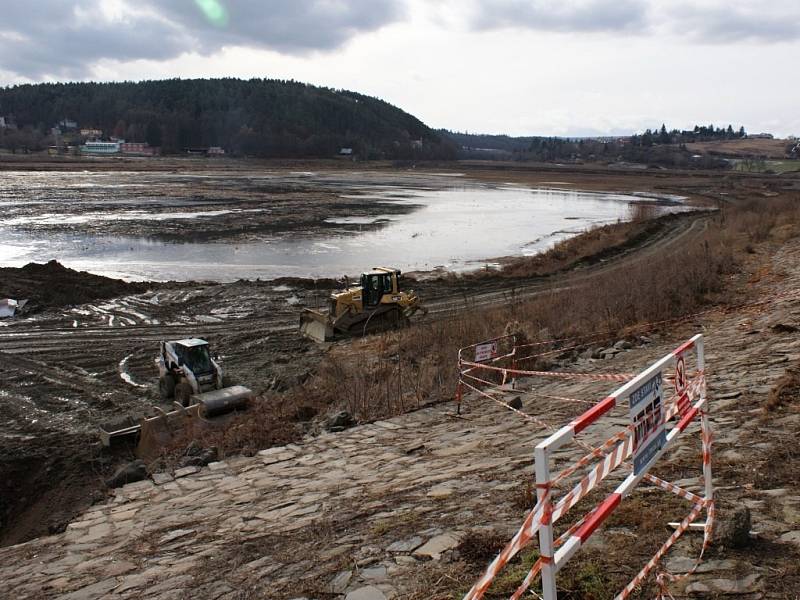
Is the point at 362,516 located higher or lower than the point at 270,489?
higher

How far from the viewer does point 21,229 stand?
49469 mm

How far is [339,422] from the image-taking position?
12.5m

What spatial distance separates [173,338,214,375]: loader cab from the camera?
17.1 metres

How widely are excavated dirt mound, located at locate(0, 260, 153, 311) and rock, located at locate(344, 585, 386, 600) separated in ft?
85.2

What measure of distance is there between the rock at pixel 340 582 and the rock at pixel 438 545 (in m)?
0.64

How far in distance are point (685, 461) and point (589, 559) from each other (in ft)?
8.16

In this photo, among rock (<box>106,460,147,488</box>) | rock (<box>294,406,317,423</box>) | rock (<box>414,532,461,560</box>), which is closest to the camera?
rock (<box>414,532,461,560</box>)

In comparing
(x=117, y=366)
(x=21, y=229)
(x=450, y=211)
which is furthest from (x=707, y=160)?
(x=117, y=366)

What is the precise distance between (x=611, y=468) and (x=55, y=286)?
30.4 m

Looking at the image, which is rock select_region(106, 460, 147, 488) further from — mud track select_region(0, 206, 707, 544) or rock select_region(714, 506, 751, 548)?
rock select_region(714, 506, 751, 548)

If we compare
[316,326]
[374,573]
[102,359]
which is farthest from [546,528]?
[102,359]

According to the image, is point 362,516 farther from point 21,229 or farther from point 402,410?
point 21,229

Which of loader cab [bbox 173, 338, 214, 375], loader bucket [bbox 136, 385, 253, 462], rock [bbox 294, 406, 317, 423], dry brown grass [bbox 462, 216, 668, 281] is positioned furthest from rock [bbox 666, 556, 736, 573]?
dry brown grass [bbox 462, 216, 668, 281]

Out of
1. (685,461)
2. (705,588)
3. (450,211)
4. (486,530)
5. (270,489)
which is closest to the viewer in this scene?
(705,588)
